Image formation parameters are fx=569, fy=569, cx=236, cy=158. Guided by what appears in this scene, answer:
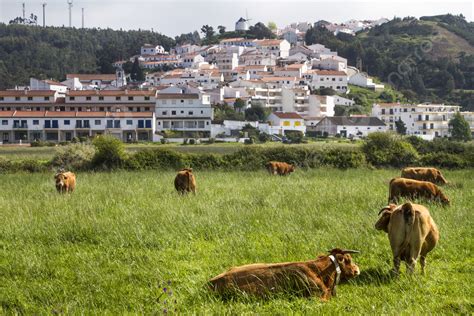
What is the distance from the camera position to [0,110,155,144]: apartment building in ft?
238

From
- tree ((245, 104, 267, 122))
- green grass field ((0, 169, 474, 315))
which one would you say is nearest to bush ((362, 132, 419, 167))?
green grass field ((0, 169, 474, 315))

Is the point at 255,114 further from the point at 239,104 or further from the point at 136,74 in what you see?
the point at 136,74

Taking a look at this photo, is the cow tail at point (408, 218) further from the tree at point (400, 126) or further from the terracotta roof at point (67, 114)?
the tree at point (400, 126)

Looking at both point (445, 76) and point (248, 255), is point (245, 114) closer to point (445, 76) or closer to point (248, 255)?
point (445, 76)

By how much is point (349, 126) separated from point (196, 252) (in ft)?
266

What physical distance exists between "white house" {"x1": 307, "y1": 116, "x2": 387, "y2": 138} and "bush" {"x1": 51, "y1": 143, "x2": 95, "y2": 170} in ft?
186

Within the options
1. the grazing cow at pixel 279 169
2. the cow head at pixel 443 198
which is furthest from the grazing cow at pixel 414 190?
the grazing cow at pixel 279 169

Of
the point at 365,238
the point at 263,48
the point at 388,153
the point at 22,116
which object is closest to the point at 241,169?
the point at 388,153

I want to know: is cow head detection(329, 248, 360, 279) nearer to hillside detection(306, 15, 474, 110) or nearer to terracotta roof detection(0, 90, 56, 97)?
terracotta roof detection(0, 90, 56, 97)

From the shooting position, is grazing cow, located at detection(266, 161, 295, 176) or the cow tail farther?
grazing cow, located at detection(266, 161, 295, 176)

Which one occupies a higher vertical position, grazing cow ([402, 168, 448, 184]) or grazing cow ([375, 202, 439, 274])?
grazing cow ([375, 202, 439, 274])

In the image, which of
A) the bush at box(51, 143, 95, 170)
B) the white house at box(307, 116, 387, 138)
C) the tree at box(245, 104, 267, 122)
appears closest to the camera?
the bush at box(51, 143, 95, 170)

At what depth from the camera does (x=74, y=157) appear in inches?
1308

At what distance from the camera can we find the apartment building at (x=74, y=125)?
72438 millimetres
